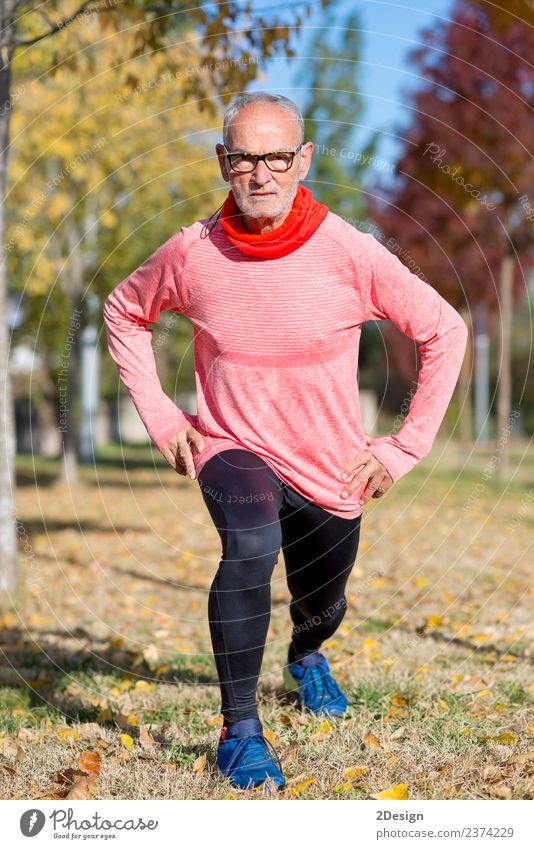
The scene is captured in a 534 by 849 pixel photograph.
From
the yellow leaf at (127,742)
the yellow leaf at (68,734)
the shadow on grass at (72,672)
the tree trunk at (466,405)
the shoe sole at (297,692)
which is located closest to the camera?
the yellow leaf at (127,742)

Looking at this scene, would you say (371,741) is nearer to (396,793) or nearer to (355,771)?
(355,771)

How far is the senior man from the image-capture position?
344 centimetres

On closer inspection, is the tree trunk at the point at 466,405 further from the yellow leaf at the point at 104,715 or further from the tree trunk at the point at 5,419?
the yellow leaf at the point at 104,715

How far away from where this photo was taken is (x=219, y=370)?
3.59 meters

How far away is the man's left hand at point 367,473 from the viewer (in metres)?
3.56

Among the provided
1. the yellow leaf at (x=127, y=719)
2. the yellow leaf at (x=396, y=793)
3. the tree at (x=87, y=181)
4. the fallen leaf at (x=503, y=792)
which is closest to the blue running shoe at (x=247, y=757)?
the yellow leaf at (x=396, y=793)

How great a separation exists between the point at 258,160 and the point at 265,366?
2.29 ft

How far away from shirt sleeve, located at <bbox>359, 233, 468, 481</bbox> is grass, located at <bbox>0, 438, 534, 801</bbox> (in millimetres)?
1089

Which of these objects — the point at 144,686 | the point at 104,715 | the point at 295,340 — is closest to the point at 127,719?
the point at 104,715

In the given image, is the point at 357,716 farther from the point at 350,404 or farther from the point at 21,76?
the point at 21,76

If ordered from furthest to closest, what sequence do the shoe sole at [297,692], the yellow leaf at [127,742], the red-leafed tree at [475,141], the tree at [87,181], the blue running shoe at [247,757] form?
the tree at [87,181]
the red-leafed tree at [475,141]
the shoe sole at [297,692]
the yellow leaf at [127,742]
the blue running shoe at [247,757]

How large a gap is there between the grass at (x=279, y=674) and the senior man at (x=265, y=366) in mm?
399

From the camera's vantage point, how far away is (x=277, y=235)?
3.50 metres

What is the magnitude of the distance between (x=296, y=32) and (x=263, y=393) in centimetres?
305
